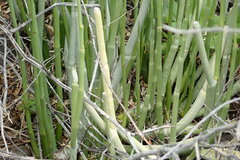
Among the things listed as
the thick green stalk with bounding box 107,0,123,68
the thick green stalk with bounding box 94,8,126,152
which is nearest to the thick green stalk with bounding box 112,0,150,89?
the thick green stalk with bounding box 107,0,123,68

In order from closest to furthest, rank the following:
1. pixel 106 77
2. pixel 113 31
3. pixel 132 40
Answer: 1. pixel 106 77
2. pixel 113 31
3. pixel 132 40

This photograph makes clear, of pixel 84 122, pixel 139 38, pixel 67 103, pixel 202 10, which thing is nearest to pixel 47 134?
pixel 84 122

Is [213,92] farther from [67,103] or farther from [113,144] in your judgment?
[67,103]

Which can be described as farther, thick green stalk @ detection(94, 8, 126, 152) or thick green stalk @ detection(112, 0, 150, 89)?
thick green stalk @ detection(112, 0, 150, 89)

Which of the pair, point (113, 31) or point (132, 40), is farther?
point (132, 40)

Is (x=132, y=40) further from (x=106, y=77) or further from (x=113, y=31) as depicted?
(x=106, y=77)

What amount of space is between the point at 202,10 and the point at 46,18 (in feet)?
1.94

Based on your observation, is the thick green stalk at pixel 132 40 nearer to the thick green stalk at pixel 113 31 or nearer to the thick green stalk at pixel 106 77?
the thick green stalk at pixel 113 31

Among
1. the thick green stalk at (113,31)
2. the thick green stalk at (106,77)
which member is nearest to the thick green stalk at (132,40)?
the thick green stalk at (113,31)

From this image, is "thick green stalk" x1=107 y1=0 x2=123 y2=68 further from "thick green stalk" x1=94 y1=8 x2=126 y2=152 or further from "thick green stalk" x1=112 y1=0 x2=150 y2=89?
"thick green stalk" x1=94 y1=8 x2=126 y2=152

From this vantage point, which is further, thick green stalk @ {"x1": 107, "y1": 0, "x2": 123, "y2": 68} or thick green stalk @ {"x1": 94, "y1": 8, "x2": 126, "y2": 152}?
thick green stalk @ {"x1": 107, "y1": 0, "x2": 123, "y2": 68}

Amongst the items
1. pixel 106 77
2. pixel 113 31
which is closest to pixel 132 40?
pixel 113 31

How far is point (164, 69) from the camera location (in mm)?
1240

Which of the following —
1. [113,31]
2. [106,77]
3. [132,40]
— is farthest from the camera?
[132,40]
